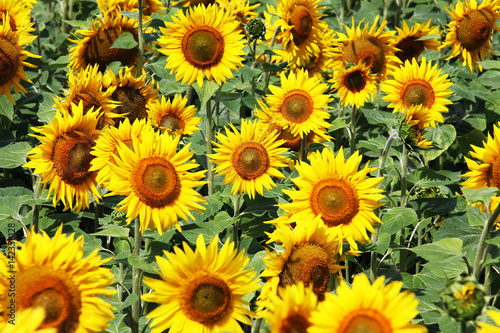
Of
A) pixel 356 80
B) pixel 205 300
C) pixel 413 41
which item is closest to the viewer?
pixel 205 300

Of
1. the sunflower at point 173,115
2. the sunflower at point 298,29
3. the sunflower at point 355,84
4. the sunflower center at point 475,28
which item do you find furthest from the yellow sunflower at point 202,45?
the sunflower center at point 475,28

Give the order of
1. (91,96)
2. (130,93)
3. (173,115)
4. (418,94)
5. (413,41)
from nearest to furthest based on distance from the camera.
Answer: (91,96) < (130,93) < (173,115) < (418,94) < (413,41)

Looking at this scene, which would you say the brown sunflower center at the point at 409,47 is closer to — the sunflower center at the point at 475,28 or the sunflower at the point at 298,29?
the sunflower center at the point at 475,28

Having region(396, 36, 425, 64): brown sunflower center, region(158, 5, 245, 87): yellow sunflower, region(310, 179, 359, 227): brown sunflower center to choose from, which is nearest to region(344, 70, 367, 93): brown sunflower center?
region(396, 36, 425, 64): brown sunflower center

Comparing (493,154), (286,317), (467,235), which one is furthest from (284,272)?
(493,154)

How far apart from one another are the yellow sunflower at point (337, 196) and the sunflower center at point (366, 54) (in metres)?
1.63

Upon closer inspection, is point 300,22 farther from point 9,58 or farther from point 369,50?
point 9,58

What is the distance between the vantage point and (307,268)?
222cm

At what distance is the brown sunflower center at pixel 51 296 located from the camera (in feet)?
5.94

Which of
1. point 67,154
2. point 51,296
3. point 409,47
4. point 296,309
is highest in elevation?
point 409,47

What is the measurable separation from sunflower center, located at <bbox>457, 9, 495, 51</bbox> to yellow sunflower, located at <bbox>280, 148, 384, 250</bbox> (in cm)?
205

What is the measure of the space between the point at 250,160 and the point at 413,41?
2.05 m

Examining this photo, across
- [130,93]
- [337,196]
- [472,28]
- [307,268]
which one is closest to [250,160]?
[337,196]

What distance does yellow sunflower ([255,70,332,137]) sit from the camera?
11.9 feet
